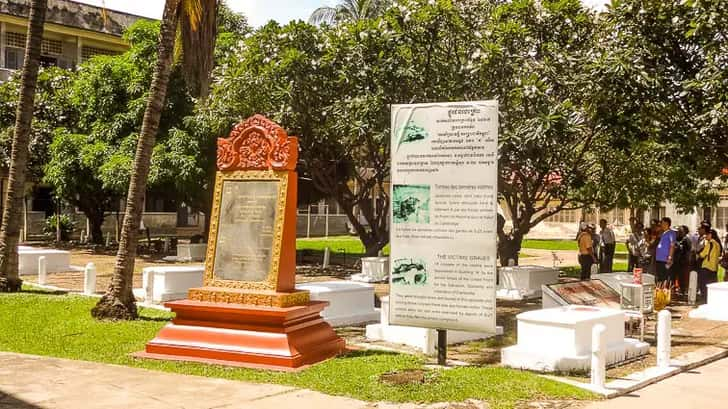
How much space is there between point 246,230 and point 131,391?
2.64 metres

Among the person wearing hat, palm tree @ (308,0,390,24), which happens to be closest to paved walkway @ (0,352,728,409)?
the person wearing hat

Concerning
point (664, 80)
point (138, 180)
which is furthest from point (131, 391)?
point (664, 80)

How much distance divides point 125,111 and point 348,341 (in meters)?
19.5

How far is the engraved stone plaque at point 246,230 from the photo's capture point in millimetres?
9273

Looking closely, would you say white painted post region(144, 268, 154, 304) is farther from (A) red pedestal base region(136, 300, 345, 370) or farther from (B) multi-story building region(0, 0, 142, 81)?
(B) multi-story building region(0, 0, 142, 81)

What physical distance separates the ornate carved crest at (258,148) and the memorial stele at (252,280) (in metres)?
0.01

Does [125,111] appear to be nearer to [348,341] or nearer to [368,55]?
[368,55]

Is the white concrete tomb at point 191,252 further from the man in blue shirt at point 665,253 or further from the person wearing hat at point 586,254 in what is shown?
the man in blue shirt at point 665,253

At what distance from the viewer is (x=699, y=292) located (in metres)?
17.0

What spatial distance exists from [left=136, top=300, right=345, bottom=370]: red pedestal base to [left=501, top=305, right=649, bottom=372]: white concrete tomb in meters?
2.24

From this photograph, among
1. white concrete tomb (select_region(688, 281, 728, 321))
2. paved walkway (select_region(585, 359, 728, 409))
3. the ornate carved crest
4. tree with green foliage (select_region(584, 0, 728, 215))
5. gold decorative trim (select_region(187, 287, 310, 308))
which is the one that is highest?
tree with green foliage (select_region(584, 0, 728, 215))

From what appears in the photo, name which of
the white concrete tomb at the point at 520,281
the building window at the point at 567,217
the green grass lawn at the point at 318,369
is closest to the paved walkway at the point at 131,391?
the green grass lawn at the point at 318,369

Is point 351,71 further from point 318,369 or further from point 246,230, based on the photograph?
point 318,369

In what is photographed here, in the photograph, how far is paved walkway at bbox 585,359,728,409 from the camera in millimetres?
7434
